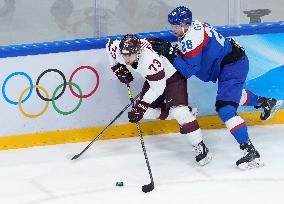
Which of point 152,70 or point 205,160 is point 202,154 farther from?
point 152,70

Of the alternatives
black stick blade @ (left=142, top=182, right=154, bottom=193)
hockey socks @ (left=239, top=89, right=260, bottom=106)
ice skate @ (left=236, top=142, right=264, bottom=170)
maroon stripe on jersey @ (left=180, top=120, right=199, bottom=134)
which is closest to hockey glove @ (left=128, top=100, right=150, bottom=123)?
maroon stripe on jersey @ (left=180, top=120, right=199, bottom=134)

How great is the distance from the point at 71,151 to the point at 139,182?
Result: 2.53ft

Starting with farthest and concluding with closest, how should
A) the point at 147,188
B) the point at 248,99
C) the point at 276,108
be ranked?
1. the point at 276,108
2. the point at 248,99
3. the point at 147,188

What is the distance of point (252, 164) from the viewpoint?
405cm

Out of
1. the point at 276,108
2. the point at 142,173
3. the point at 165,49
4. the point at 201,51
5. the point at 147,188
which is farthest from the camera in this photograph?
the point at 276,108

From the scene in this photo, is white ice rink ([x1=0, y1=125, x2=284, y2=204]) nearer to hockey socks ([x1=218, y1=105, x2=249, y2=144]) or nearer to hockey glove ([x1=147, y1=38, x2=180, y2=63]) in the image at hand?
hockey socks ([x1=218, y1=105, x2=249, y2=144])

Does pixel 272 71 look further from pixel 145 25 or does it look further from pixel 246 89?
pixel 145 25

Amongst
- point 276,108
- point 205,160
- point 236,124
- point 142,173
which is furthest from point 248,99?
point 142,173

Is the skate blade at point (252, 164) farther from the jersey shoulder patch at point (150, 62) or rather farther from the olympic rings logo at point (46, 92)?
the olympic rings logo at point (46, 92)

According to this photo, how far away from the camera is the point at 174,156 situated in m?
4.36

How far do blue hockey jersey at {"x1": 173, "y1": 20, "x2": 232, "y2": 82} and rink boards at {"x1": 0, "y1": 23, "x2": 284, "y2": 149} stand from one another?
418 mm

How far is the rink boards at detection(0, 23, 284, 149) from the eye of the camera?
14.7 ft

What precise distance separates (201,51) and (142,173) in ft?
2.81

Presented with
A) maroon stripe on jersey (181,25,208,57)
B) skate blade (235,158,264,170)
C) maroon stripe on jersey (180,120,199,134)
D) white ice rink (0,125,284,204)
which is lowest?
white ice rink (0,125,284,204)
